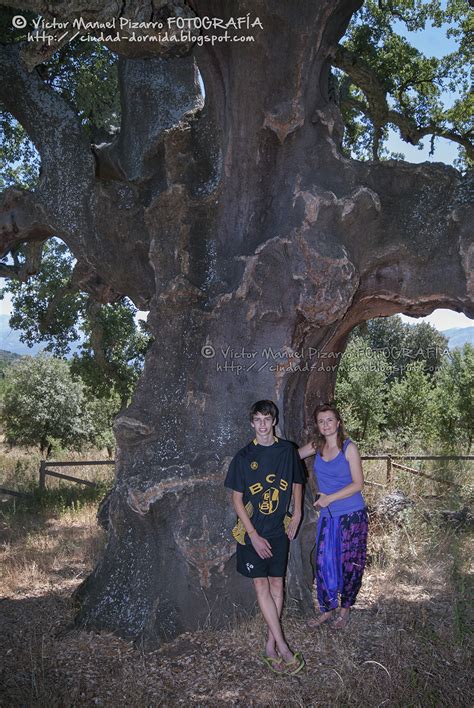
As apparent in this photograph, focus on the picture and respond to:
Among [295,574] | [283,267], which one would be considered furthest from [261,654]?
[283,267]

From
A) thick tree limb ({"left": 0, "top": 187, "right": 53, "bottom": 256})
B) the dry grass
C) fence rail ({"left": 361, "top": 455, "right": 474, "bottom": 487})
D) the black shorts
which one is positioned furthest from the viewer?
fence rail ({"left": 361, "top": 455, "right": 474, "bottom": 487})

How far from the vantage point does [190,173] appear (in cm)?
517

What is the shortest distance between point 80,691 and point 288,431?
250 centimetres

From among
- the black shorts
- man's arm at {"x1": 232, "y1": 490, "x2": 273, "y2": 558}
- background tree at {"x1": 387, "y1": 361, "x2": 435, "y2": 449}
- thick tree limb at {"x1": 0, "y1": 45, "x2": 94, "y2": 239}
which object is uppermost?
thick tree limb at {"x1": 0, "y1": 45, "x2": 94, "y2": 239}

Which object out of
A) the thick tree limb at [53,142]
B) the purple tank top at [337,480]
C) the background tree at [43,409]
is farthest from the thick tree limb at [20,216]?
the background tree at [43,409]

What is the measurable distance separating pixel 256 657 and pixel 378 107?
7315 mm

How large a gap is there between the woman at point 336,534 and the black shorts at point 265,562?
1.87ft

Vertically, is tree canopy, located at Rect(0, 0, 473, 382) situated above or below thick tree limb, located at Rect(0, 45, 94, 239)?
above

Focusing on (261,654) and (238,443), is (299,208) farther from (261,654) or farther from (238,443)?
(261,654)

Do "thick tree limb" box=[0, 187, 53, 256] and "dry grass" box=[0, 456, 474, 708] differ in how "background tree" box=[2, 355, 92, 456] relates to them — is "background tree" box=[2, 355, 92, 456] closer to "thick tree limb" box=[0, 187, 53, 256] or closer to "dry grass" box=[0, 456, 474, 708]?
"thick tree limb" box=[0, 187, 53, 256]

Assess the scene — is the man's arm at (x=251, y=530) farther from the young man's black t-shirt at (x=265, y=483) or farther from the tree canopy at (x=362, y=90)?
the tree canopy at (x=362, y=90)

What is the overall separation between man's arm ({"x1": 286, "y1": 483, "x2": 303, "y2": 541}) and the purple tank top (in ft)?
1.36

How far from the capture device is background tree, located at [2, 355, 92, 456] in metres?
22.1

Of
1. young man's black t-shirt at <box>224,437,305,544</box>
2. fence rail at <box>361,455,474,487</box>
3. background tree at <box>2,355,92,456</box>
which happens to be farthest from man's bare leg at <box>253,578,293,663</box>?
background tree at <box>2,355,92,456</box>
